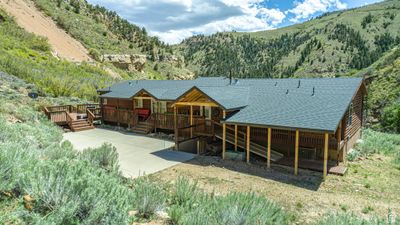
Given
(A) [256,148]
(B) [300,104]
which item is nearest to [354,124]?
(B) [300,104]

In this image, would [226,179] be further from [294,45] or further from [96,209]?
[294,45]

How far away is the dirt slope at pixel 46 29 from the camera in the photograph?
1568 inches

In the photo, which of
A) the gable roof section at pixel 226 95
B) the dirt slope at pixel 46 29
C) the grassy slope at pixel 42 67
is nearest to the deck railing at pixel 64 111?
the grassy slope at pixel 42 67

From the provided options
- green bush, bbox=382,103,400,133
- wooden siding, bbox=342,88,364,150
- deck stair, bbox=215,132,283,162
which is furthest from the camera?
green bush, bbox=382,103,400,133

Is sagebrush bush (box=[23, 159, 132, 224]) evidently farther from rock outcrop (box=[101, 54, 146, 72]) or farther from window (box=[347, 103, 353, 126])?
rock outcrop (box=[101, 54, 146, 72])

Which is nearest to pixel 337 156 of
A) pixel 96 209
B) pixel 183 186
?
pixel 183 186

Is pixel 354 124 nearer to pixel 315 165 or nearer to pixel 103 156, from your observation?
pixel 315 165

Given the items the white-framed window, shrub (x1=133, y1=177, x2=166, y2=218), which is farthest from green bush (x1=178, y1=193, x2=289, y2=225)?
the white-framed window

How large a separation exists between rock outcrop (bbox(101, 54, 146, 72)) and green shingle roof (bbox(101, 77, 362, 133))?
27516 mm

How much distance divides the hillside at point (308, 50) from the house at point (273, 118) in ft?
216

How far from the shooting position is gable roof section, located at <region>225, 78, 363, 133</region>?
11023 mm

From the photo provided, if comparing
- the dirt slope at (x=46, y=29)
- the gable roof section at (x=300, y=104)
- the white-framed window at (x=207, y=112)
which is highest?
the dirt slope at (x=46, y=29)

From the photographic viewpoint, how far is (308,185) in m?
10.1

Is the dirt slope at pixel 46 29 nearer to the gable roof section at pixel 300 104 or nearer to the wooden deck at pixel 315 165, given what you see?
the gable roof section at pixel 300 104
